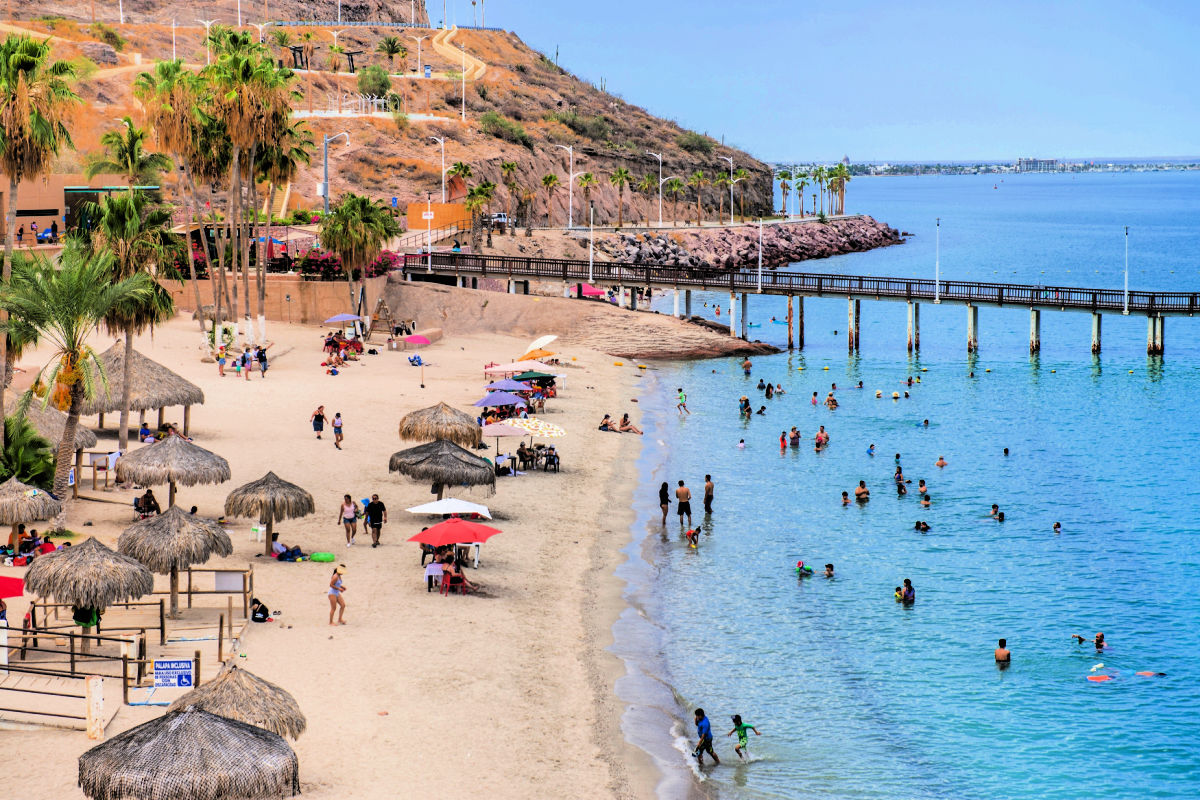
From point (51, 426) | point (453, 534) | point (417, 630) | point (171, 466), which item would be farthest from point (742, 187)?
point (417, 630)

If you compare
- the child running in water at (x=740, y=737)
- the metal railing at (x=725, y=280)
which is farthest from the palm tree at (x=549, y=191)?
the child running in water at (x=740, y=737)

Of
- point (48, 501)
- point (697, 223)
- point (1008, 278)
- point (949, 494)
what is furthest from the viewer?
point (697, 223)

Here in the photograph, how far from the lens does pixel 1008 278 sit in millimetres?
128250

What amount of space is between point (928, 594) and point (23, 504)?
66.9ft

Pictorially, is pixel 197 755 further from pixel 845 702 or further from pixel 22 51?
pixel 22 51

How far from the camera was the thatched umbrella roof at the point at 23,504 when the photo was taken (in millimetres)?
26578

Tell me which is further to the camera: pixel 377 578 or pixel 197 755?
pixel 377 578

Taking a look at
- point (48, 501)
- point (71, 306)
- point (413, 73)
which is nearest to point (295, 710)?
point (48, 501)

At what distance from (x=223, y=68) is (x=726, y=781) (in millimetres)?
44102

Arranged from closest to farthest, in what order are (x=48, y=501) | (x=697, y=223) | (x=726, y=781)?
1. (x=726, y=781)
2. (x=48, y=501)
3. (x=697, y=223)

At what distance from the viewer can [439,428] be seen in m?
37.1

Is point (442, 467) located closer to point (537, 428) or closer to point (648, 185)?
point (537, 428)

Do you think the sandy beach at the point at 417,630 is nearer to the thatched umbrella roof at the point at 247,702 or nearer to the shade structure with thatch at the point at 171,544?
the thatched umbrella roof at the point at 247,702

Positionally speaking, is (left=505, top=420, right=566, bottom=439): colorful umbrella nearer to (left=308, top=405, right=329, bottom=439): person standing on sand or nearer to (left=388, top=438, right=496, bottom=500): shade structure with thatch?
(left=308, top=405, right=329, bottom=439): person standing on sand
